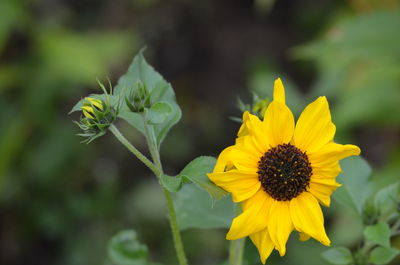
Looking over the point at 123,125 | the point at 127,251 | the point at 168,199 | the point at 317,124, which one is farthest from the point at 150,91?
the point at 123,125

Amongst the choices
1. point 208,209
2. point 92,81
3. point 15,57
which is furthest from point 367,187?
point 15,57

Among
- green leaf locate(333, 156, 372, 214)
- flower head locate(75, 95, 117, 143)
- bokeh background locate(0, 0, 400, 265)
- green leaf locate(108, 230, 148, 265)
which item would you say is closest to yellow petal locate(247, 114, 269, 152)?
flower head locate(75, 95, 117, 143)

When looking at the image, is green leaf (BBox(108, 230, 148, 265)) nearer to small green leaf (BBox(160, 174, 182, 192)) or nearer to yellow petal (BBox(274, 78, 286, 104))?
small green leaf (BBox(160, 174, 182, 192))

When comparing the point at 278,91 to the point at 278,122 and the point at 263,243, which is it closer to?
the point at 278,122

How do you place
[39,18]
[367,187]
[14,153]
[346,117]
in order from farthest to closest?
1. [39,18]
2. [14,153]
3. [346,117]
4. [367,187]

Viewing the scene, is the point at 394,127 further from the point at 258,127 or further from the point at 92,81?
the point at 258,127

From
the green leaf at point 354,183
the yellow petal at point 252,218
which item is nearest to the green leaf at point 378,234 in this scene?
the green leaf at point 354,183

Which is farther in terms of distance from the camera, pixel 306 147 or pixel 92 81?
pixel 92 81

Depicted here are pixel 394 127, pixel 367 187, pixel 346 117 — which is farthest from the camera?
pixel 394 127
